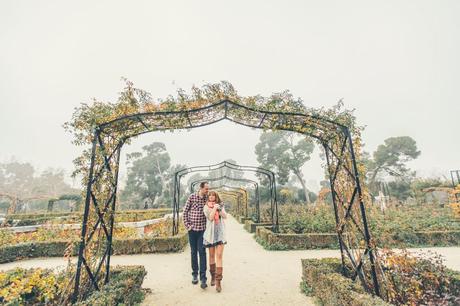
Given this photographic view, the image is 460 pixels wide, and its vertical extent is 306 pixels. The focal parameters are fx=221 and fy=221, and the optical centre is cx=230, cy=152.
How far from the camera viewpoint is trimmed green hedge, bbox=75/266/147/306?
2424mm

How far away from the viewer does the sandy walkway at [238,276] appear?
3.29 metres

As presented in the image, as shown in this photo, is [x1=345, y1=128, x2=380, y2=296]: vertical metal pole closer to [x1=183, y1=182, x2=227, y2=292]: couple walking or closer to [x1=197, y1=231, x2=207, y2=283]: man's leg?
[x1=183, y1=182, x2=227, y2=292]: couple walking

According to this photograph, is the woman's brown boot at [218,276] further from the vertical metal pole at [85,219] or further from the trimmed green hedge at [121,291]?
the vertical metal pole at [85,219]

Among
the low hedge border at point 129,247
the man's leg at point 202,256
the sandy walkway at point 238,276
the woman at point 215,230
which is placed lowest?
the sandy walkway at point 238,276

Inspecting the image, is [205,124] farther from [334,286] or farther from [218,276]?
[334,286]

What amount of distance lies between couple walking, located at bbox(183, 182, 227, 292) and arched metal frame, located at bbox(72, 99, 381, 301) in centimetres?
123

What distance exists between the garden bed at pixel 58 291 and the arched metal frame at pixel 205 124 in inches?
10.6

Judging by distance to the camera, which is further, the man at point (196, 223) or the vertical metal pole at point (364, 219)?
the man at point (196, 223)

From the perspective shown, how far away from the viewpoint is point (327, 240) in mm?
6988

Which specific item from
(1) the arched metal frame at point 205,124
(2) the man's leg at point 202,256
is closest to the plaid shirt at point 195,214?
(2) the man's leg at point 202,256

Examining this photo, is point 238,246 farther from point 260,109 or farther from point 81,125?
point 81,125

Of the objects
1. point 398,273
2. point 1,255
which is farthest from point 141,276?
point 1,255

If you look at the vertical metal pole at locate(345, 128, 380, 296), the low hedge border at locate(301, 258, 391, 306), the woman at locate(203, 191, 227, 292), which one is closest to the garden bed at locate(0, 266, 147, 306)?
the woman at locate(203, 191, 227, 292)

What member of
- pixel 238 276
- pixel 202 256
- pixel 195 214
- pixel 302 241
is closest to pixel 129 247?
pixel 238 276
